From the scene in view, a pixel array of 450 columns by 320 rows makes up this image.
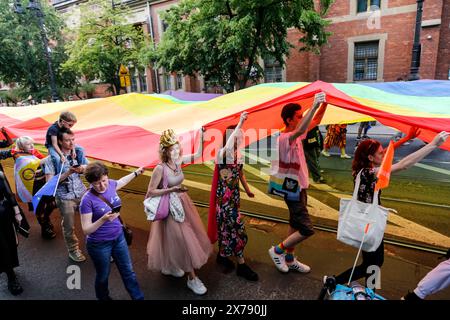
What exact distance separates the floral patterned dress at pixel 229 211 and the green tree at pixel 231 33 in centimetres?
779

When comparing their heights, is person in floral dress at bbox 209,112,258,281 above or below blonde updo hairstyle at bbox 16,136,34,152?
below

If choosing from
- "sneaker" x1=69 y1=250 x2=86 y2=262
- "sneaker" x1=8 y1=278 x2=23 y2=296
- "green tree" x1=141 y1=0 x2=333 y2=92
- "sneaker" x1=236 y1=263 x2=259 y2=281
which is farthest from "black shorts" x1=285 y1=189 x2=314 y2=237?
"green tree" x1=141 y1=0 x2=333 y2=92

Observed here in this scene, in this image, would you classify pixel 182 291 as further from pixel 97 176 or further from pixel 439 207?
pixel 439 207

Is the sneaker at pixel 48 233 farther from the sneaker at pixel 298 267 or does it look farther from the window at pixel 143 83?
the window at pixel 143 83

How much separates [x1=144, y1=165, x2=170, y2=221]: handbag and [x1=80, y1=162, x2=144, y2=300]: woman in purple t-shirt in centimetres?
32

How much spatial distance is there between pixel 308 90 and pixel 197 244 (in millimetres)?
2104

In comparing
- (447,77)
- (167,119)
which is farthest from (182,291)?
(447,77)

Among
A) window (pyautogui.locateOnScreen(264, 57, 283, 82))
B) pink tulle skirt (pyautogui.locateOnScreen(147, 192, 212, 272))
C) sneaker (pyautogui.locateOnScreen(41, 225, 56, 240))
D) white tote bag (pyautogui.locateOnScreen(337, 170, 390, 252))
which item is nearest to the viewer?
white tote bag (pyautogui.locateOnScreen(337, 170, 390, 252))

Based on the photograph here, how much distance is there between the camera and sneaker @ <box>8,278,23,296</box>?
342cm

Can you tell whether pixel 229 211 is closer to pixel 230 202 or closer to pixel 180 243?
pixel 230 202

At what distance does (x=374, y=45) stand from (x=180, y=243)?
15.6m

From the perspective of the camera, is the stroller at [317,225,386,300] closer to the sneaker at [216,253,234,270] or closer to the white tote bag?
the white tote bag

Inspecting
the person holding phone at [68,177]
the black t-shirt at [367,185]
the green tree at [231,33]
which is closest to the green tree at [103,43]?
the green tree at [231,33]

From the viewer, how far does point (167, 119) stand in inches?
179
